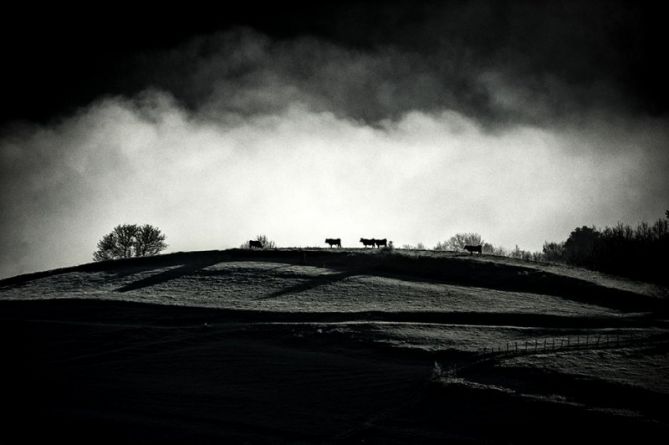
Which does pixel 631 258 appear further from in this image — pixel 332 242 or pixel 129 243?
pixel 129 243

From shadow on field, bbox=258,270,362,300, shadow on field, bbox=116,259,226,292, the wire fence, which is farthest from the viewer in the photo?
shadow on field, bbox=116,259,226,292

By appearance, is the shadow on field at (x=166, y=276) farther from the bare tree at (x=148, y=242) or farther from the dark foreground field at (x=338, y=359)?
the bare tree at (x=148, y=242)

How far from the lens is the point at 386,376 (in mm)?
30250

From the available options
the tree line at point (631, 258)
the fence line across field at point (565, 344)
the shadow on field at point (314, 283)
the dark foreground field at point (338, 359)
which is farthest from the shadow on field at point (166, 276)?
the tree line at point (631, 258)

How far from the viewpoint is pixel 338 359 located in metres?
33.2

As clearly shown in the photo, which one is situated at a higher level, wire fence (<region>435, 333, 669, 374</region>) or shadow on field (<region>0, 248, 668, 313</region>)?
shadow on field (<region>0, 248, 668, 313</region>)

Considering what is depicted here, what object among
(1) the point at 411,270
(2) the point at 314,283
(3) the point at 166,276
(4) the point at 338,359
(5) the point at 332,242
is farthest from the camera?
(5) the point at 332,242

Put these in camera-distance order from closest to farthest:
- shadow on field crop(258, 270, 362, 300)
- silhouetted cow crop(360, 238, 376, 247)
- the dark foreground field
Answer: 1. the dark foreground field
2. shadow on field crop(258, 270, 362, 300)
3. silhouetted cow crop(360, 238, 376, 247)

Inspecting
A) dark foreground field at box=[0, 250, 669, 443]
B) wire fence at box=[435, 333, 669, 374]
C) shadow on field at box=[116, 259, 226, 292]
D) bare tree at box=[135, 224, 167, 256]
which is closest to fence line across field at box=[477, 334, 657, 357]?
wire fence at box=[435, 333, 669, 374]

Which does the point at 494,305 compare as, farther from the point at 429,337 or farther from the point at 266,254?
the point at 266,254

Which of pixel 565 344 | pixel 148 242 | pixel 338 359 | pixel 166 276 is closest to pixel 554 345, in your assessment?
pixel 565 344

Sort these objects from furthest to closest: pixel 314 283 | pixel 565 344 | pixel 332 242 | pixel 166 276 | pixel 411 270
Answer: pixel 332 242, pixel 411 270, pixel 166 276, pixel 314 283, pixel 565 344

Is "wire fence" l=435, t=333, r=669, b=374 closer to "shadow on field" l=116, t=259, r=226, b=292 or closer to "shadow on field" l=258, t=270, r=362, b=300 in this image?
"shadow on field" l=258, t=270, r=362, b=300

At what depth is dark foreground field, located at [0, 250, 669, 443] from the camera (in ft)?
81.0
